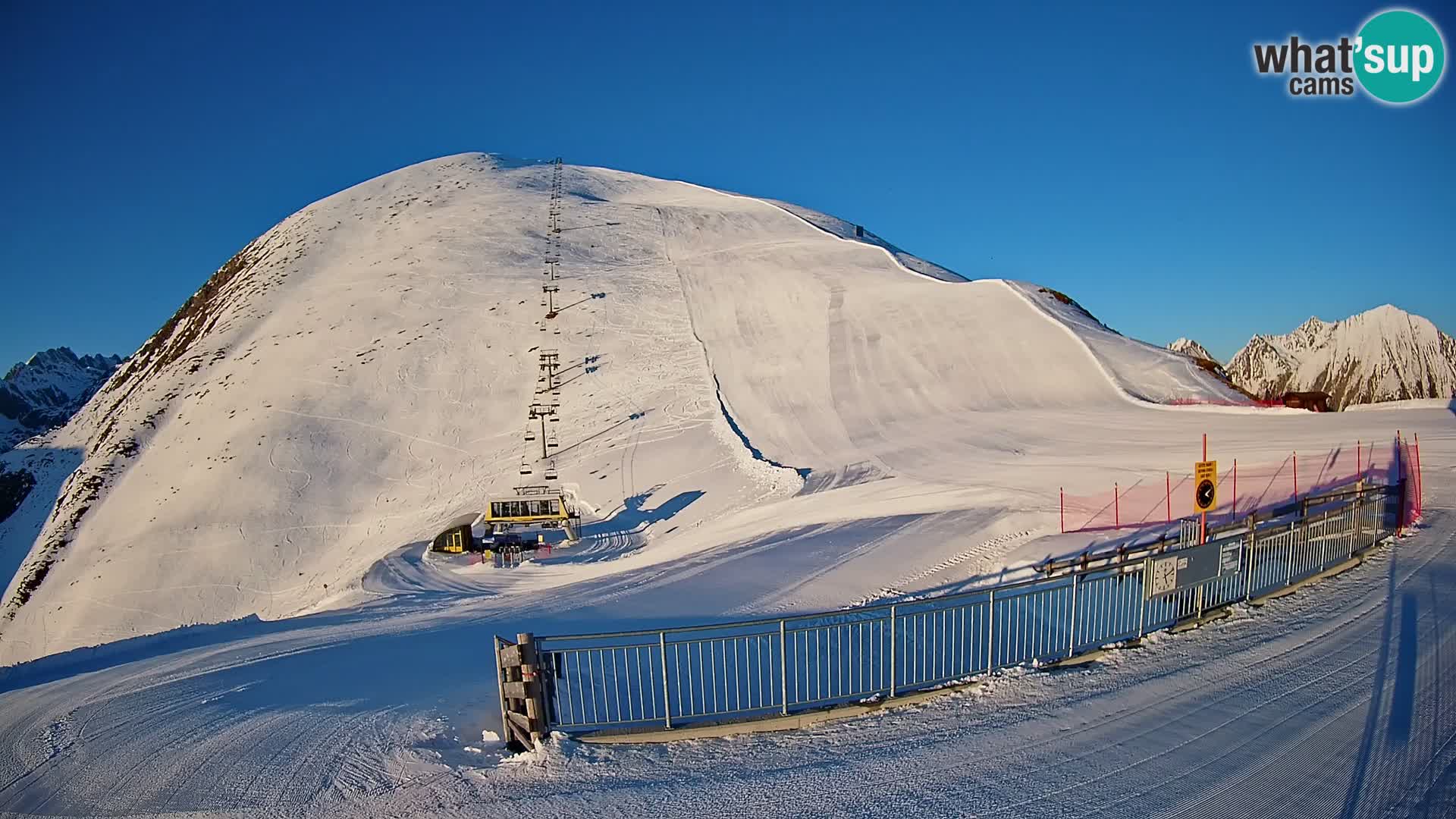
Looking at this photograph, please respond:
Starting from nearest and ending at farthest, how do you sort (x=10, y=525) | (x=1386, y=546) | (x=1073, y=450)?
(x=1386, y=546)
(x=1073, y=450)
(x=10, y=525)

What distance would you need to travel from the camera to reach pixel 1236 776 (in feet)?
19.1

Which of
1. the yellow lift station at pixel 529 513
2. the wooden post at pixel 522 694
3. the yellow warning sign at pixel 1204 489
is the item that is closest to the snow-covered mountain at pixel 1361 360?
the yellow lift station at pixel 529 513

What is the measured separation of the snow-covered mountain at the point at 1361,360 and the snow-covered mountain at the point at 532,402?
13339 cm

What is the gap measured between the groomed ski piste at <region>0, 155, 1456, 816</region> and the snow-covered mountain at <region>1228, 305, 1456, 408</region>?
5091 inches

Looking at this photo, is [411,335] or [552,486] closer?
[552,486]

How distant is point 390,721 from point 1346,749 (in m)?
8.72

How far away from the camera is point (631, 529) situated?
27.0 meters

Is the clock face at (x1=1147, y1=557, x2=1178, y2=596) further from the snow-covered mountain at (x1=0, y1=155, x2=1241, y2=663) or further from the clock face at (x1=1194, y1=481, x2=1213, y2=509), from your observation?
the snow-covered mountain at (x1=0, y1=155, x2=1241, y2=663)

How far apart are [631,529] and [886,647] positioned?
1672cm

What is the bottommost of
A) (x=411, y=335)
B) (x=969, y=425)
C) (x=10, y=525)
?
(x=10, y=525)

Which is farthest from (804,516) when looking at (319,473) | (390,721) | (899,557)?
(319,473)

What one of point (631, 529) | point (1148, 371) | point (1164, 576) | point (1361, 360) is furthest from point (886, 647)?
point (1361, 360)

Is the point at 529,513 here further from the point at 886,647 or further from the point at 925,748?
the point at 925,748

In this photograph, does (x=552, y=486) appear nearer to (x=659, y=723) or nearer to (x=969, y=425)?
(x=969, y=425)
